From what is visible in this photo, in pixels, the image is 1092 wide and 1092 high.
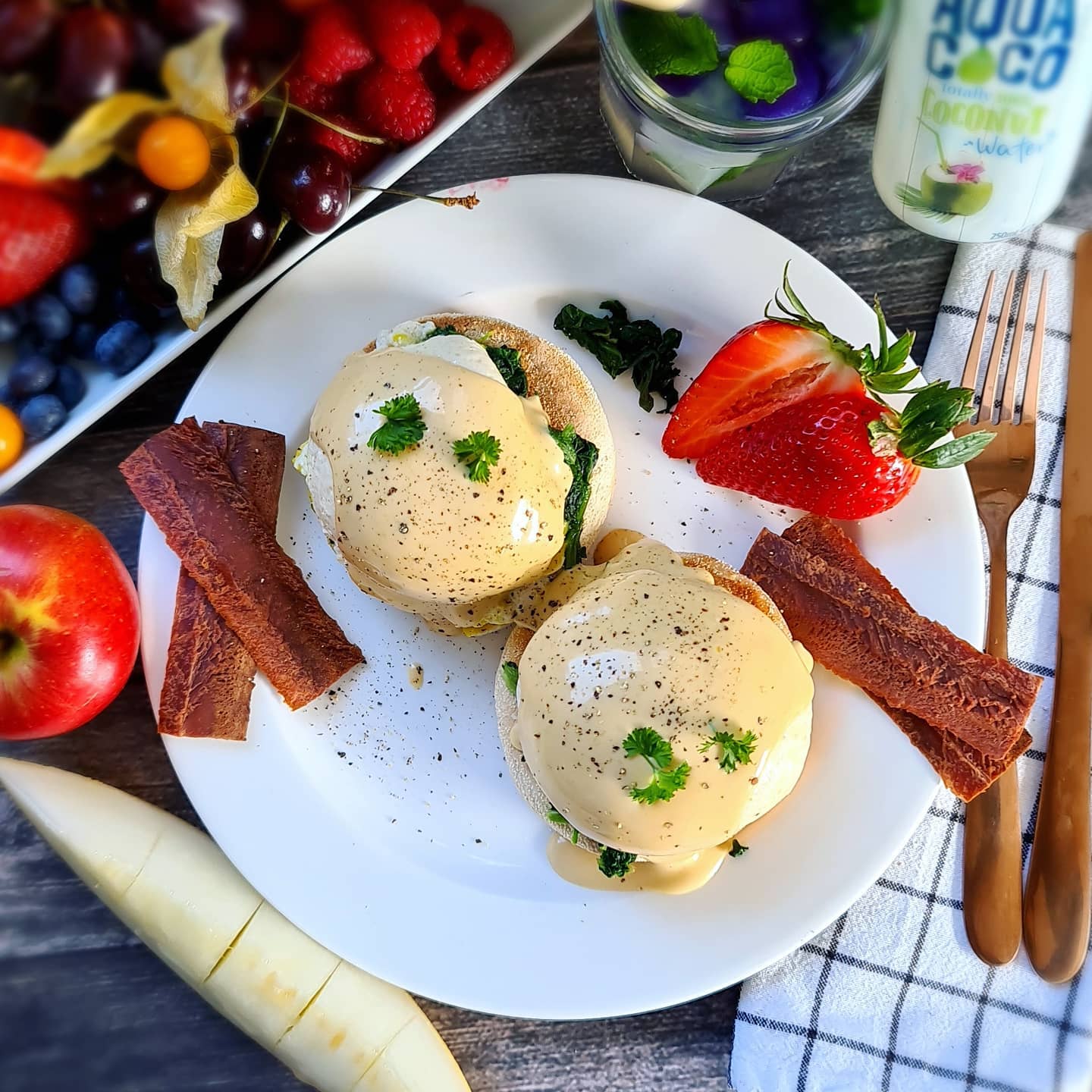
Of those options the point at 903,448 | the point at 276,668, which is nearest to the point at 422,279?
the point at 276,668

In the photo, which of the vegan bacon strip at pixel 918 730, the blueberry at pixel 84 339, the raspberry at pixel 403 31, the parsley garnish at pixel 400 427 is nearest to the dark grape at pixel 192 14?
the raspberry at pixel 403 31

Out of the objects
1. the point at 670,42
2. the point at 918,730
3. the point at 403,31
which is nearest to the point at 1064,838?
the point at 918,730

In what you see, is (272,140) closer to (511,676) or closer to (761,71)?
(761,71)

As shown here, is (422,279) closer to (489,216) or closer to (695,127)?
(489,216)

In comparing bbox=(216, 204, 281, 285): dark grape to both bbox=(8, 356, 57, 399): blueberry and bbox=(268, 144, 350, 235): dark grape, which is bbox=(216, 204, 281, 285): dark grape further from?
bbox=(8, 356, 57, 399): blueberry

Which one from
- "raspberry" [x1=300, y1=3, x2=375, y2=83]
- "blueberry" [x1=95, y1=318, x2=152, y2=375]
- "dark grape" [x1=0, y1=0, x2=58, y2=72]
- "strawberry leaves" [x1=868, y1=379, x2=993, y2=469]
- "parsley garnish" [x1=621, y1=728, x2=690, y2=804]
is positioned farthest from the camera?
"blueberry" [x1=95, y1=318, x2=152, y2=375]

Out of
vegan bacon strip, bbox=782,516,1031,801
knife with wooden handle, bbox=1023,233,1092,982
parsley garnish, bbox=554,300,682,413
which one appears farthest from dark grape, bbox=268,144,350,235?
knife with wooden handle, bbox=1023,233,1092,982
